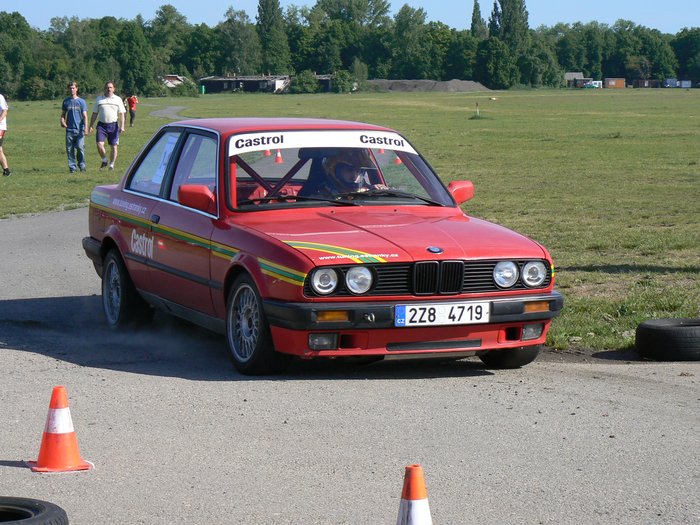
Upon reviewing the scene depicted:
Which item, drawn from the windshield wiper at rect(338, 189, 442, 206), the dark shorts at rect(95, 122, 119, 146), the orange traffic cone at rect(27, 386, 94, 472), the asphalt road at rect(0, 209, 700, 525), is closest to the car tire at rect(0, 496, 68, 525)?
the asphalt road at rect(0, 209, 700, 525)

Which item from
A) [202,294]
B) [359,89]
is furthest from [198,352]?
[359,89]

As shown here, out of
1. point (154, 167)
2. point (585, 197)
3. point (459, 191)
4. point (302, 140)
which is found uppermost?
point (302, 140)

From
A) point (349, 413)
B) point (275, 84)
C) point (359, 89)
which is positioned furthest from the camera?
point (275, 84)

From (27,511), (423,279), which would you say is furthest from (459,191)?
(27,511)

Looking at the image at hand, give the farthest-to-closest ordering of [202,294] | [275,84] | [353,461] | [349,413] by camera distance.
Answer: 1. [275,84]
2. [202,294]
3. [349,413]
4. [353,461]

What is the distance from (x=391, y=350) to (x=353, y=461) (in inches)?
Result: 68.2

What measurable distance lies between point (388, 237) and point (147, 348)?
2128 millimetres

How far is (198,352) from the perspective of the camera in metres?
Answer: 8.54

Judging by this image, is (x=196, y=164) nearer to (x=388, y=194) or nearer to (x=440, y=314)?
(x=388, y=194)

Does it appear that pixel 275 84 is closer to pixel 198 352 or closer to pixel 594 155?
pixel 594 155

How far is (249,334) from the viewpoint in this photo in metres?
7.60

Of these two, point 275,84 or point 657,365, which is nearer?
point 657,365

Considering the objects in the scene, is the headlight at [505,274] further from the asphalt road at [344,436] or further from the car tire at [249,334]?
the car tire at [249,334]

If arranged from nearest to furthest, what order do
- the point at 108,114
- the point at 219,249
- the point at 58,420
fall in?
1. the point at 58,420
2. the point at 219,249
3. the point at 108,114
